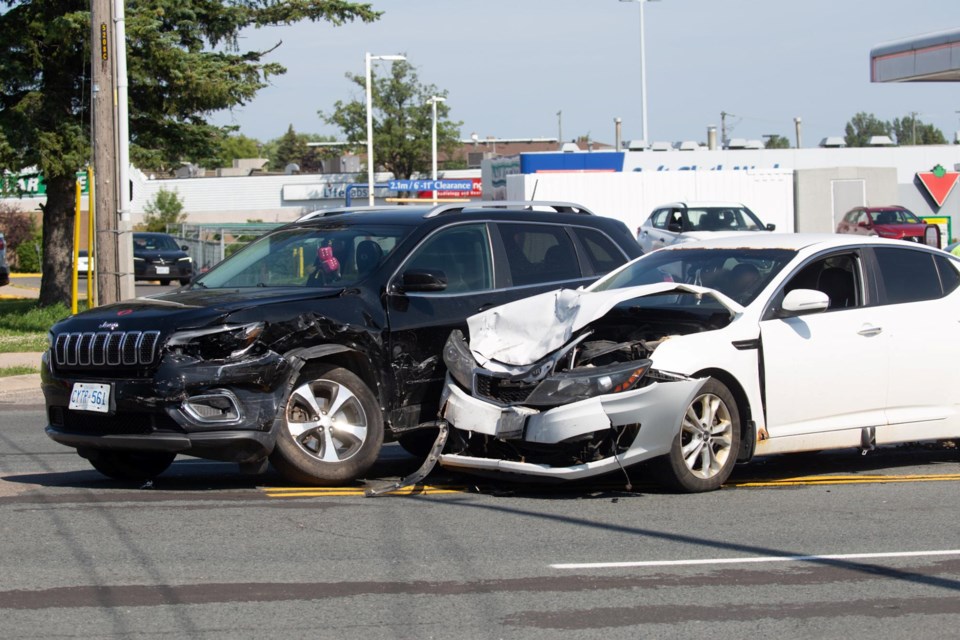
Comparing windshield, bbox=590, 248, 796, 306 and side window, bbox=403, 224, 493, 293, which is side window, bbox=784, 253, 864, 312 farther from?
side window, bbox=403, 224, 493, 293

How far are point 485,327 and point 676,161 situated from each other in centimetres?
4936

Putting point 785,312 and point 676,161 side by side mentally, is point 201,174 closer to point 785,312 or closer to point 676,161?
point 676,161

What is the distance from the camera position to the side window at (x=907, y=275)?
8.98 m

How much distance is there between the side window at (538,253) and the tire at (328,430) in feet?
6.08

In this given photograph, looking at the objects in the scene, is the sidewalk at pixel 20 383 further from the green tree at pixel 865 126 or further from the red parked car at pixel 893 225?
the green tree at pixel 865 126

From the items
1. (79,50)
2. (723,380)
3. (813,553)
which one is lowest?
(813,553)

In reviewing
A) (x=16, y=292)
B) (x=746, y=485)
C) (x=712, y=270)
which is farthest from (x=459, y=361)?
(x=16, y=292)

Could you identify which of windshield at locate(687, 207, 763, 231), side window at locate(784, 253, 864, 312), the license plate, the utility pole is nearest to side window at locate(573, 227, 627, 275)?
side window at locate(784, 253, 864, 312)

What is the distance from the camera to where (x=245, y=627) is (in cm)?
513

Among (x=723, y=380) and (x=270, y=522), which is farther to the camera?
(x=723, y=380)

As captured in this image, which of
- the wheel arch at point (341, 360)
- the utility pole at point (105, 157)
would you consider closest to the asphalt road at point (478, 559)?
the wheel arch at point (341, 360)

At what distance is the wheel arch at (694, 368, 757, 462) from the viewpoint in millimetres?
7970

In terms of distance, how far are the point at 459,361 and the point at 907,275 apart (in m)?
3.45

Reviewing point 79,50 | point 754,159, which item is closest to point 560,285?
point 79,50
